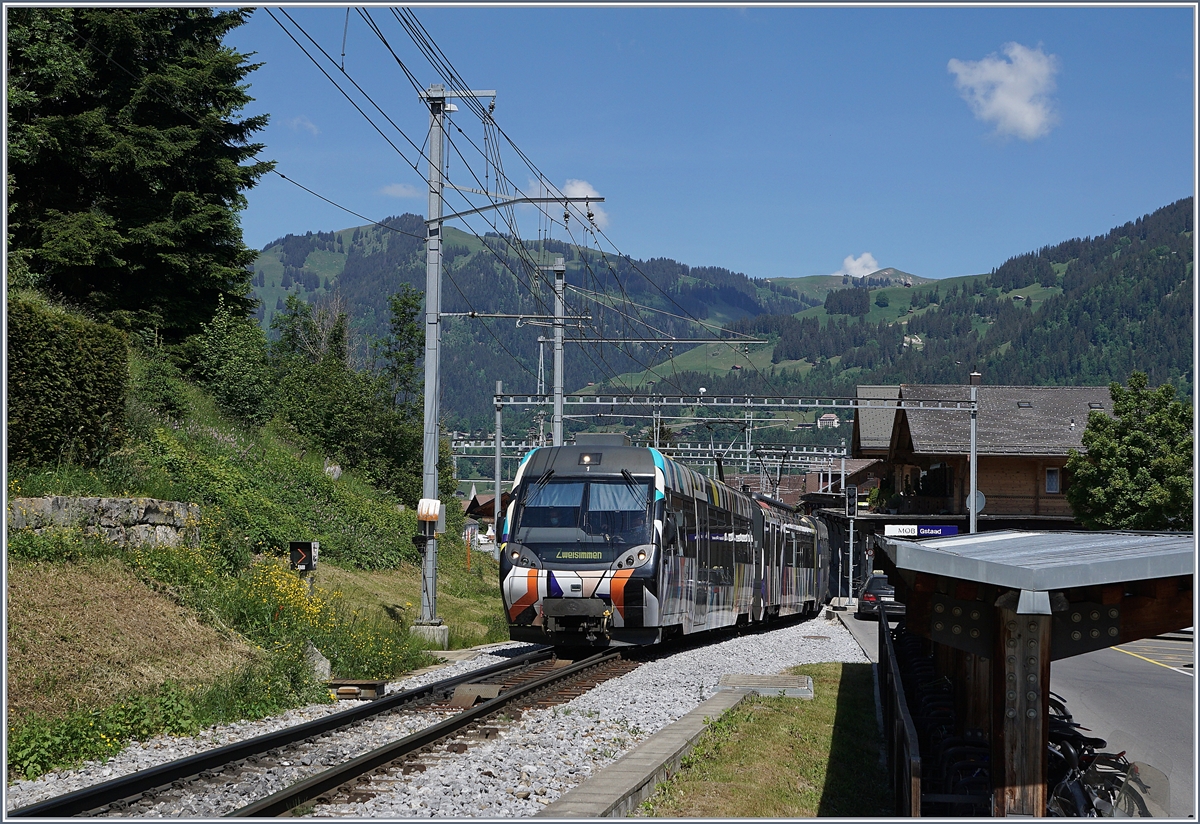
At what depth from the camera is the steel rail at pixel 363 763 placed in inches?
310

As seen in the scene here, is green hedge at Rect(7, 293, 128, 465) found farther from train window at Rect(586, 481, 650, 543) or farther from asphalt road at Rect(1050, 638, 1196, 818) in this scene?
asphalt road at Rect(1050, 638, 1196, 818)

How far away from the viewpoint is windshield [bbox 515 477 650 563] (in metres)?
→ 18.6

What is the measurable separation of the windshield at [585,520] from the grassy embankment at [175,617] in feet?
8.88

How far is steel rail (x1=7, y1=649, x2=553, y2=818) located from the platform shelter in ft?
17.5

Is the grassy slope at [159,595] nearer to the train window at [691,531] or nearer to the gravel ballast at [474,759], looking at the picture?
the gravel ballast at [474,759]

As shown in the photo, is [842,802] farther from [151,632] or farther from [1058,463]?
[1058,463]

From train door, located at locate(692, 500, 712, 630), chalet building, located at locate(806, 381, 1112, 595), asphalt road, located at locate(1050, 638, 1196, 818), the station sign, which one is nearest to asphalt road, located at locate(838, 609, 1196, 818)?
asphalt road, located at locate(1050, 638, 1196, 818)

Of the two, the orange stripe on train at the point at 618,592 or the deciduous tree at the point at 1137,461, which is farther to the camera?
the deciduous tree at the point at 1137,461

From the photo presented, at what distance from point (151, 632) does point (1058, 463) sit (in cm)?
5271

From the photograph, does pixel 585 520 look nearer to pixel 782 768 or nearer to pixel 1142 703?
pixel 782 768

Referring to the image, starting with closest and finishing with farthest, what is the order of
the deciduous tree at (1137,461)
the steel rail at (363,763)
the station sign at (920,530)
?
the steel rail at (363,763)
the deciduous tree at (1137,461)
the station sign at (920,530)

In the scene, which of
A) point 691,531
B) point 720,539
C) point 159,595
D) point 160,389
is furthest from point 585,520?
point 160,389

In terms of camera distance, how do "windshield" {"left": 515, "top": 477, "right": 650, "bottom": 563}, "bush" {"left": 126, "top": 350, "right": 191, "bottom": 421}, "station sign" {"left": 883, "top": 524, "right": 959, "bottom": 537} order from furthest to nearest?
"station sign" {"left": 883, "top": 524, "right": 959, "bottom": 537} → "bush" {"left": 126, "top": 350, "right": 191, "bottom": 421} → "windshield" {"left": 515, "top": 477, "right": 650, "bottom": 563}

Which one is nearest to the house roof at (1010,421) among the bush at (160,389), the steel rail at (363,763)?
the bush at (160,389)
